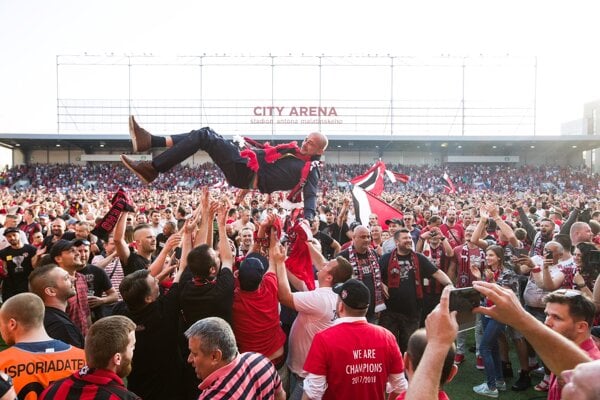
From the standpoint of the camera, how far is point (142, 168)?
446cm

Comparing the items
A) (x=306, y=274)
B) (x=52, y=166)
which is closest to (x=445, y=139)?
(x=52, y=166)

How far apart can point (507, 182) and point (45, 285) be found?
1507 inches

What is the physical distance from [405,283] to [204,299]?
109 inches

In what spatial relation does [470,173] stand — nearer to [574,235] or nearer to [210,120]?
[210,120]

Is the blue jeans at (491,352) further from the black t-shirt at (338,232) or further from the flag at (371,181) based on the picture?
the flag at (371,181)

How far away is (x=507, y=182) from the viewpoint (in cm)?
3728

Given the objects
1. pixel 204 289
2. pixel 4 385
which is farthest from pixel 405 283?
pixel 4 385

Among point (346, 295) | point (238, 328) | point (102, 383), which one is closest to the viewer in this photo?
point (102, 383)

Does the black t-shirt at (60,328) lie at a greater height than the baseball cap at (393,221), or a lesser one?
lesser

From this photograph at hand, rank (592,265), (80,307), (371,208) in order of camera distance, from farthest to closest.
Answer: (371,208) < (592,265) < (80,307)

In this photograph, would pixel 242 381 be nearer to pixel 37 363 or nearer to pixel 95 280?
pixel 37 363

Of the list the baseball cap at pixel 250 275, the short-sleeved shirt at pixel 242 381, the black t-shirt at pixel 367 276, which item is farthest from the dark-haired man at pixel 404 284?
the short-sleeved shirt at pixel 242 381

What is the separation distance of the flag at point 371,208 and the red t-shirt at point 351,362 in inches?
239

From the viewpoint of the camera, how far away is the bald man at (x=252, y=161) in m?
4.50
